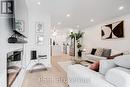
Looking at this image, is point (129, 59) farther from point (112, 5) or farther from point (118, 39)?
point (118, 39)

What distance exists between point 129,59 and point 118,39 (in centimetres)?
457

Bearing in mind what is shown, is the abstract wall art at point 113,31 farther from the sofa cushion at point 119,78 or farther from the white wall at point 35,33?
the sofa cushion at point 119,78

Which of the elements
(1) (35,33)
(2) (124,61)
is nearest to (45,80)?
(1) (35,33)

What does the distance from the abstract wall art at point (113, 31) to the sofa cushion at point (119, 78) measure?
439cm

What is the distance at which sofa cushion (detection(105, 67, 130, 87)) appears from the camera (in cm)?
125

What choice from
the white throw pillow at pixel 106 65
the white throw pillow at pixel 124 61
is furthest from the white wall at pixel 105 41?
the white throw pillow at pixel 124 61

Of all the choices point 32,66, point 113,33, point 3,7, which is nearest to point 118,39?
point 113,33

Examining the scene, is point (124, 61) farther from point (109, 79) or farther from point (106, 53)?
point (106, 53)

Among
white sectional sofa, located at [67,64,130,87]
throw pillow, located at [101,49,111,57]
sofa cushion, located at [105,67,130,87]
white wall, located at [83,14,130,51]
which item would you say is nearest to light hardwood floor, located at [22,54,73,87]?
white sectional sofa, located at [67,64,130,87]

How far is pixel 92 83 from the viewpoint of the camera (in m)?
1.72

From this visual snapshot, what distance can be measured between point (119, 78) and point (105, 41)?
17.9 ft

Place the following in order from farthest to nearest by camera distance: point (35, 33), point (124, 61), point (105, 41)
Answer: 1. point (105, 41)
2. point (35, 33)
3. point (124, 61)

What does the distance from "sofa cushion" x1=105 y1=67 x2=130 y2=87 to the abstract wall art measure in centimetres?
439

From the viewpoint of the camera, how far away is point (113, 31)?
5863 millimetres
